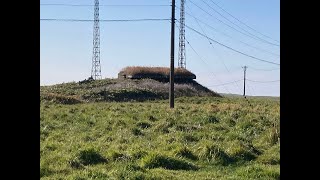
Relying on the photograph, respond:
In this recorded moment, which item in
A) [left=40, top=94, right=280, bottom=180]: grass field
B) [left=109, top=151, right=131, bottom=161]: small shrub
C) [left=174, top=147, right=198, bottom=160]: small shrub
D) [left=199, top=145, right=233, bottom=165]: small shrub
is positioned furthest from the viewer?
[left=174, top=147, right=198, bottom=160]: small shrub

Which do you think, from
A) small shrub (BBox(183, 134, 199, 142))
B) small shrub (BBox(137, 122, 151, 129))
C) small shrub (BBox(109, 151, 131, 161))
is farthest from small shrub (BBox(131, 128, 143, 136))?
small shrub (BBox(109, 151, 131, 161))

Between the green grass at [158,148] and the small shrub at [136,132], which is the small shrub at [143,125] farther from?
the small shrub at [136,132]

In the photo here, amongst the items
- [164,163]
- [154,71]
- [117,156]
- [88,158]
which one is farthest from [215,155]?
[154,71]

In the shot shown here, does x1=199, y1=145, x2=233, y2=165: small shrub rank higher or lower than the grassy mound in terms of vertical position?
lower

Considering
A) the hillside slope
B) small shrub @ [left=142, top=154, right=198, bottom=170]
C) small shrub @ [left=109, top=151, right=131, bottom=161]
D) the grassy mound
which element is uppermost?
the grassy mound

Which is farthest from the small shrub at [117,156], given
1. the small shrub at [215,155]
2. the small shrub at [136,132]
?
the small shrub at [136,132]

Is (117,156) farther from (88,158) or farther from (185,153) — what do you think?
(185,153)

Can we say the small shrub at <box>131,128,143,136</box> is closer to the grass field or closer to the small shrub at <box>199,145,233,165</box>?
the grass field

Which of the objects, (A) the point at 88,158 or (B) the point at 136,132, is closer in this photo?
(A) the point at 88,158

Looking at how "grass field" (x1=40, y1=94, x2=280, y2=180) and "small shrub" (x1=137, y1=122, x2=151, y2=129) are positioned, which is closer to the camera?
"grass field" (x1=40, y1=94, x2=280, y2=180)

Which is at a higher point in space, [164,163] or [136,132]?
[136,132]
